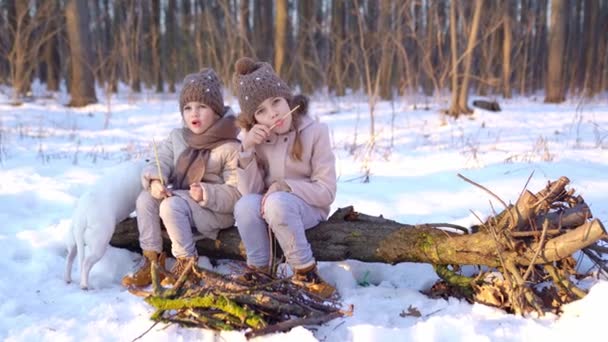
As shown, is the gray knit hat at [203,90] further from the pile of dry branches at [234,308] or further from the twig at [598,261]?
the twig at [598,261]

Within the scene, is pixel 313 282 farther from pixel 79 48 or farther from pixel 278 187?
pixel 79 48

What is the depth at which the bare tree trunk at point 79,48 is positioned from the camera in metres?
12.4

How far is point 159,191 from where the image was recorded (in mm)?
2875

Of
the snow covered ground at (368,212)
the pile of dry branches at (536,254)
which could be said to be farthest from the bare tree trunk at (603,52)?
the pile of dry branches at (536,254)

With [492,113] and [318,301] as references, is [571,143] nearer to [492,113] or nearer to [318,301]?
[492,113]

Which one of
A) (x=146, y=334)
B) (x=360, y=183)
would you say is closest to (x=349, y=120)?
(x=360, y=183)

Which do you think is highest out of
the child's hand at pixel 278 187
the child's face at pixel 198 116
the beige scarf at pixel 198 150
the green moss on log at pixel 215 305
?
the child's face at pixel 198 116

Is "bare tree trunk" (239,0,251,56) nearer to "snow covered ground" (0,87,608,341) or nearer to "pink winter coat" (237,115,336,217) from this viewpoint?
"snow covered ground" (0,87,608,341)

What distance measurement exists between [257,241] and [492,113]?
910 cm

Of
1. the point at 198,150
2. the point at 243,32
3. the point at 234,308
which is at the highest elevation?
the point at 243,32

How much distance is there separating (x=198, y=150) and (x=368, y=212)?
4.54 feet

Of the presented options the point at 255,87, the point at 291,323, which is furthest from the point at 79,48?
the point at 291,323

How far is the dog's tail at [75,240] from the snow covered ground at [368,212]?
11 centimetres

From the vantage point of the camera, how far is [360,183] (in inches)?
187
